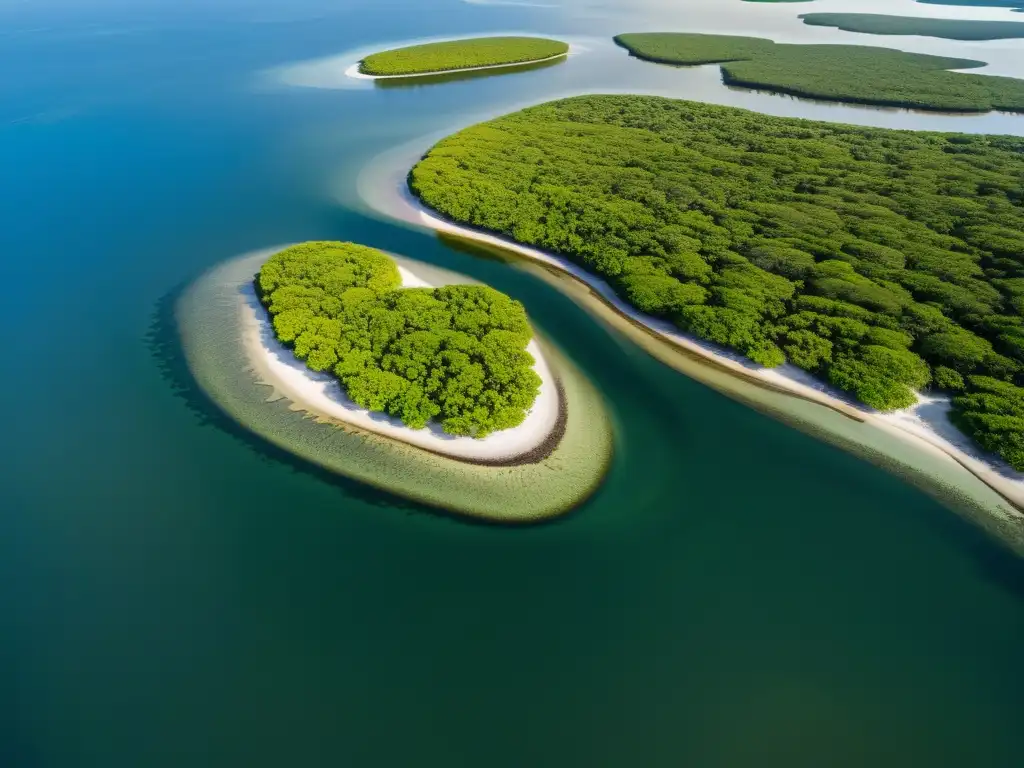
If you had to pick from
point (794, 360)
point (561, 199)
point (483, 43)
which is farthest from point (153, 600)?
point (483, 43)

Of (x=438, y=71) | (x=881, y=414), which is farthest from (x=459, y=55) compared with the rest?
(x=881, y=414)

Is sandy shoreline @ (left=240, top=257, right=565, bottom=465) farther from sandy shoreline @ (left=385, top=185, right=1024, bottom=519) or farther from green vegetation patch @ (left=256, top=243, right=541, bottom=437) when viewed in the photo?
sandy shoreline @ (left=385, top=185, right=1024, bottom=519)

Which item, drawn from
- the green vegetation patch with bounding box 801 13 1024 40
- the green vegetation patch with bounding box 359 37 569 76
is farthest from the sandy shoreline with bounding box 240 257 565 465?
the green vegetation patch with bounding box 801 13 1024 40

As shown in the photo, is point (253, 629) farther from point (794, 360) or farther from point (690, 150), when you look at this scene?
point (690, 150)

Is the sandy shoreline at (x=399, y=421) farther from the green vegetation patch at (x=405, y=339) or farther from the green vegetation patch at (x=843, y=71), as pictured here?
the green vegetation patch at (x=843, y=71)

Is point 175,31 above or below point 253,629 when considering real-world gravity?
above
